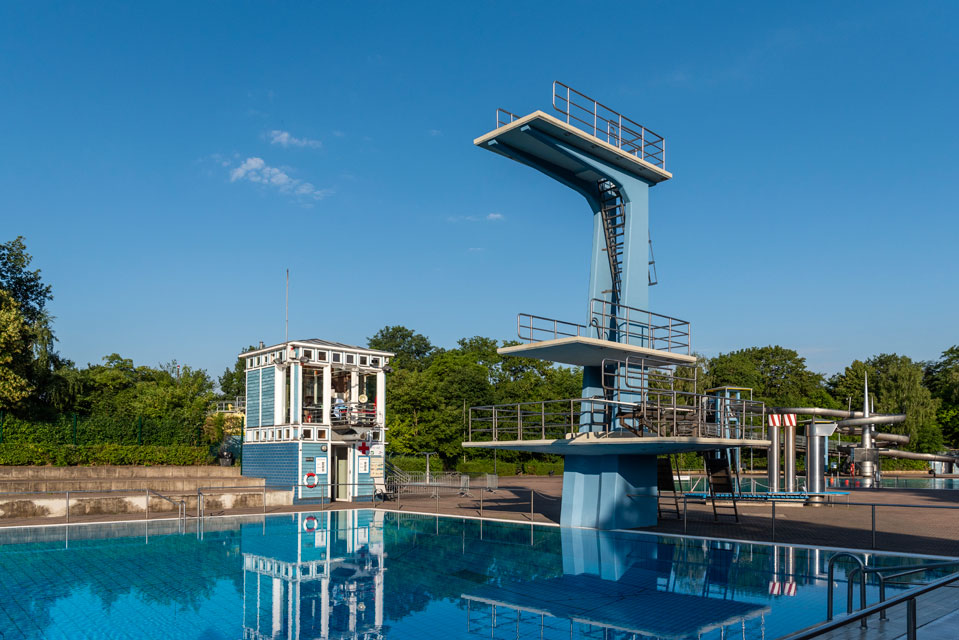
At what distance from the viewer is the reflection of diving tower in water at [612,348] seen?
65.0 ft

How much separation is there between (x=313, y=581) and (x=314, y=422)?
54.7 feet

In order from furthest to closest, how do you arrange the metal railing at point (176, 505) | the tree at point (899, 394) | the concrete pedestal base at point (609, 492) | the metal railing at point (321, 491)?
the tree at point (899, 394), the metal railing at point (321, 491), the metal railing at point (176, 505), the concrete pedestal base at point (609, 492)

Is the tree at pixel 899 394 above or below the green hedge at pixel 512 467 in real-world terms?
above

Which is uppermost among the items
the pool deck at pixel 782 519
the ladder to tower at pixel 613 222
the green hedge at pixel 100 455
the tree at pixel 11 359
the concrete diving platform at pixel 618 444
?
the ladder to tower at pixel 613 222

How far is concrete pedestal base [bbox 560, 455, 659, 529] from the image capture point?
2083 centimetres

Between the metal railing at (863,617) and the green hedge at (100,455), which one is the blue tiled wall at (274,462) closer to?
the green hedge at (100,455)

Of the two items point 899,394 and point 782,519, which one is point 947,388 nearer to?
point 899,394

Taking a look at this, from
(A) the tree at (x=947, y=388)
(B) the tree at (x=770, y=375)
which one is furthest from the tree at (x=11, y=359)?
(A) the tree at (x=947, y=388)

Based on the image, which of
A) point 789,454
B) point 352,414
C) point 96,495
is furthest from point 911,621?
point 789,454

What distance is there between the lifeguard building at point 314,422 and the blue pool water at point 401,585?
25.5ft

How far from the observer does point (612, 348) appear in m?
19.2

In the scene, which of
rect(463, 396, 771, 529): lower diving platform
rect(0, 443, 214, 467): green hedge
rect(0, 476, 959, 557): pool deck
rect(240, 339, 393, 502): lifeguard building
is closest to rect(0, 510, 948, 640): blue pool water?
rect(463, 396, 771, 529): lower diving platform

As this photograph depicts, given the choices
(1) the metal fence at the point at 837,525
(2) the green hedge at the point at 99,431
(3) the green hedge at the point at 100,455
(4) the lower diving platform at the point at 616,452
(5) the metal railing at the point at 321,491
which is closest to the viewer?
(1) the metal fence at the point at 837,525

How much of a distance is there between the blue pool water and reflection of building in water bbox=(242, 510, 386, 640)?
0.04 meters
